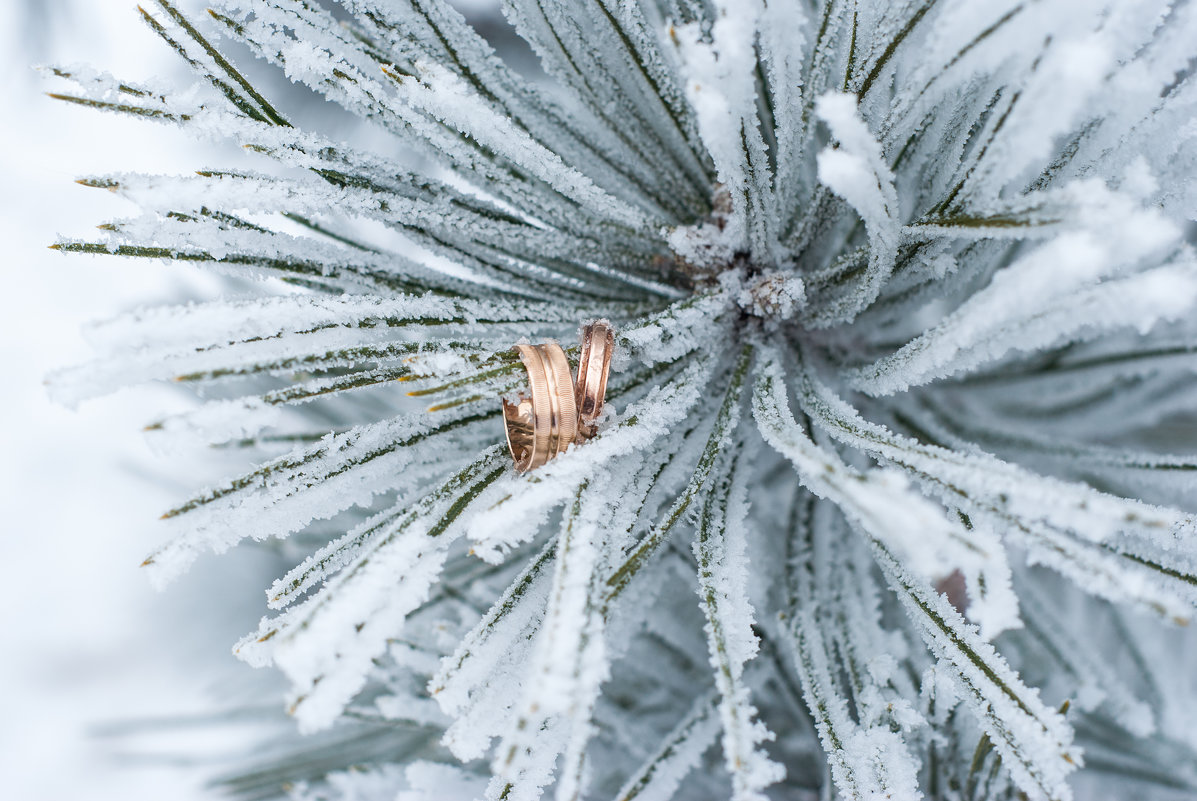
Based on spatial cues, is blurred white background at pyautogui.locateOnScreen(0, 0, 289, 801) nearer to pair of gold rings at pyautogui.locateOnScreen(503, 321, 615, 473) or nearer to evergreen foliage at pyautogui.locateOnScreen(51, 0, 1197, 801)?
evergreen foliage at pyautogui.locateOnScreen(51, 0, 1197, 801)

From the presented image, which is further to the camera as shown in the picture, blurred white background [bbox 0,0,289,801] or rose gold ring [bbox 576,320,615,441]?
blurred white background [bbox 0,0,289,801]

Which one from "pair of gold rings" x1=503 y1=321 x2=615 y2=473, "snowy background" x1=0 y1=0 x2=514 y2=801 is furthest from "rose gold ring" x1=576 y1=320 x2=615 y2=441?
"snowy background" x1=0 y1=0 x2=514 y2=801

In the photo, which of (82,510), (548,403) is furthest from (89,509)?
(548,403)

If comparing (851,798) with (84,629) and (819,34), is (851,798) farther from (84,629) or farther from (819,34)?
(84,629)

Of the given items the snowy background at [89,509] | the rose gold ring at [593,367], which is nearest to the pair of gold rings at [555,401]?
the rose gold ring at [593,367]

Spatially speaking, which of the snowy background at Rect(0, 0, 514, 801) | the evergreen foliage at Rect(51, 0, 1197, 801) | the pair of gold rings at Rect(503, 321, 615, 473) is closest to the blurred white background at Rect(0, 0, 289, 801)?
the snowy background at Rect(0, 0, 514, 801)

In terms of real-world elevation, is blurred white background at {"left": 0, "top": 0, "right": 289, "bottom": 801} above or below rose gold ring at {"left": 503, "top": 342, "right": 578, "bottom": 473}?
above
